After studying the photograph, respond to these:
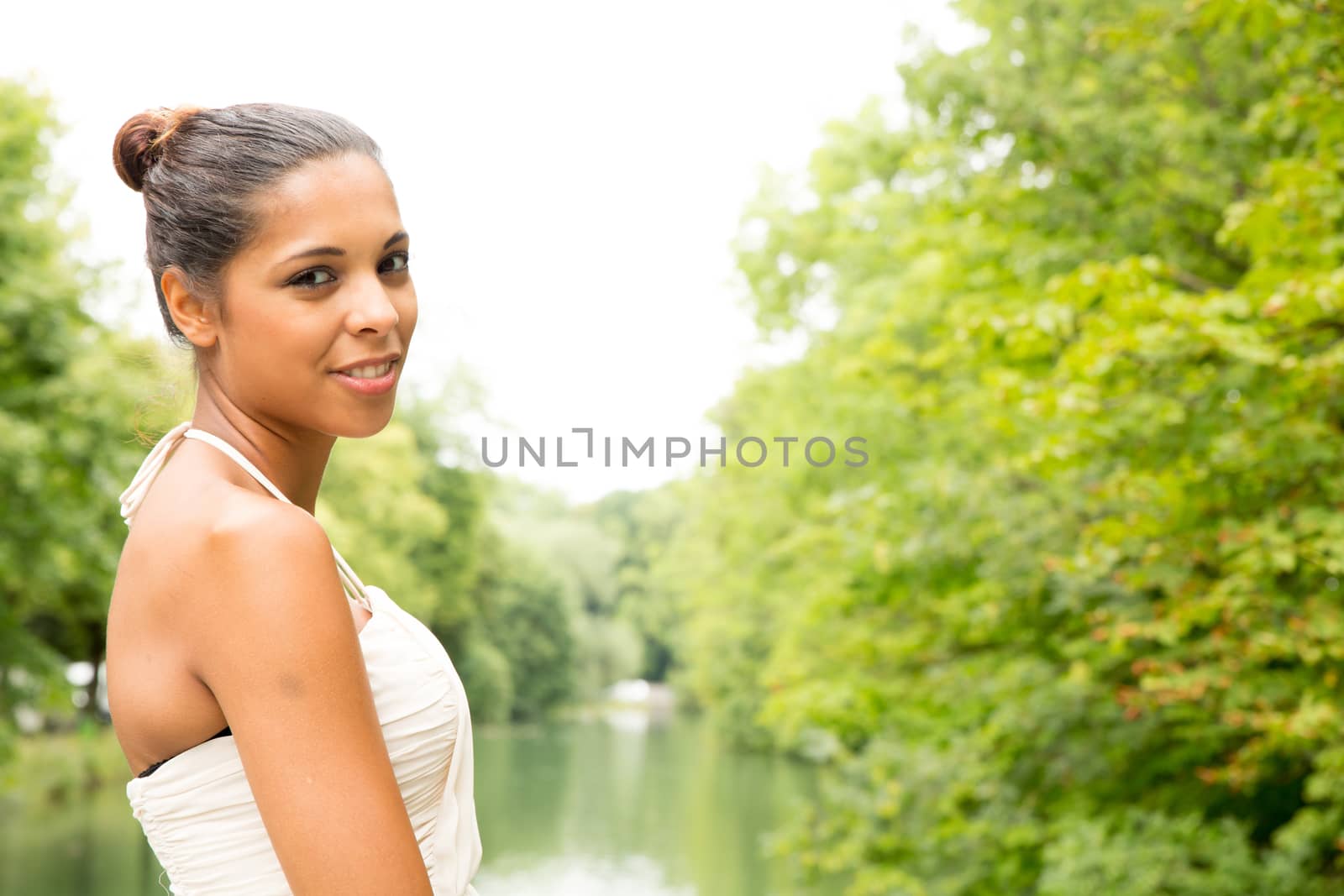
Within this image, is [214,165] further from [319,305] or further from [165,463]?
[165,463]

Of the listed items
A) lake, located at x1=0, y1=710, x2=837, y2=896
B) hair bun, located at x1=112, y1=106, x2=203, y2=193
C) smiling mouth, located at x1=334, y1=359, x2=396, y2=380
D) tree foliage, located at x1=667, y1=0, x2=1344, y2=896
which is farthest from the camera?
lake, located at x1=0, y1=710, x2=837, y2=896

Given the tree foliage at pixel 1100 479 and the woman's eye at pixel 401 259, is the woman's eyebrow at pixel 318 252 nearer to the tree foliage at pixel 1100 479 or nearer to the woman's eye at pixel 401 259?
the woman's eye at pixel 401 259

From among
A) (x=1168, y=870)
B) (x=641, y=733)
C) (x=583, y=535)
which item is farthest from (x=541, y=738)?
→ (x=1168, y=870)

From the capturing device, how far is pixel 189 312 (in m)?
1.27

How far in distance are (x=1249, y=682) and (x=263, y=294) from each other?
544 cm

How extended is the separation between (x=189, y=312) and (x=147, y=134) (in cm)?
22

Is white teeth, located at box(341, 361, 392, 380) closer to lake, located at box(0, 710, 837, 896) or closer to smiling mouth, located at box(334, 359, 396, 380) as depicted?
smiling mouth, located at box(334, 359, 396, 380)

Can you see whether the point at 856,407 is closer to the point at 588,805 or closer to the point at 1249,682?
the point at 1249,682

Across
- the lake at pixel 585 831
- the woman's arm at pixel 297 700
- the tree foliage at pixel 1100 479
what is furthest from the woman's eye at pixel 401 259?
the lake at pixel 585 831

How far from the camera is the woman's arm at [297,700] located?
1016 millimetres

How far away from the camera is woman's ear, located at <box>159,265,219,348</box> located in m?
1.26

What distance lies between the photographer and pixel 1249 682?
223 inches

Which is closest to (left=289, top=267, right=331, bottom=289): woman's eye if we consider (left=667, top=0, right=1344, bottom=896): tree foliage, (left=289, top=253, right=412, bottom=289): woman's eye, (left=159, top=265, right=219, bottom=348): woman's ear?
(left=289, top=253, right=412, bottom=289): woman's eye

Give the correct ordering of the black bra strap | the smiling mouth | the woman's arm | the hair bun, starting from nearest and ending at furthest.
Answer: the woman's arm → the black bra strap → the smiling mouth → the hair bun
